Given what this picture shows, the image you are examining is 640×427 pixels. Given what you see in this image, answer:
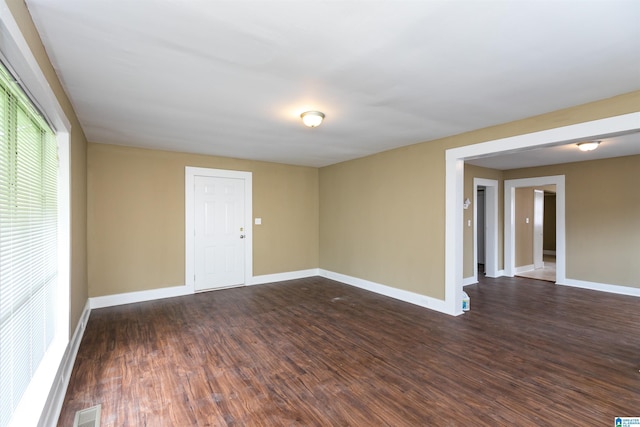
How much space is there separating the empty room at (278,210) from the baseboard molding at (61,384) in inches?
1.2

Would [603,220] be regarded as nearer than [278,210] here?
Yes

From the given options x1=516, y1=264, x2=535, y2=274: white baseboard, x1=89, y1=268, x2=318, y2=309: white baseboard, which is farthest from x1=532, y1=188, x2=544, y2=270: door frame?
x1=89, y1=268, x2=318, y2=309: white baseboard

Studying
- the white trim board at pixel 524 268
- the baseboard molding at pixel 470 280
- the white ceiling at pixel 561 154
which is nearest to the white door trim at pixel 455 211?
the white ceiling at pixel 561 154

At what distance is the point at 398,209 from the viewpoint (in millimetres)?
4852

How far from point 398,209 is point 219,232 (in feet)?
10.4

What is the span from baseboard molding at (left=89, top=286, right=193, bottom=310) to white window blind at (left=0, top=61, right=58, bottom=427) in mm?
2086

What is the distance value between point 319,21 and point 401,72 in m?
0.86

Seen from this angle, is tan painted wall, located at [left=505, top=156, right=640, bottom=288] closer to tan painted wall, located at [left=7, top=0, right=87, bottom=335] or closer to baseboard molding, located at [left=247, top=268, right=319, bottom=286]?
baseboard molding, located at [left=247, top=268, right=319, bottom=286]

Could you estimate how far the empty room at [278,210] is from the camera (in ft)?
5.70

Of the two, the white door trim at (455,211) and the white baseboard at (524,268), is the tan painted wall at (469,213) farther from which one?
the white baseboard at (524,268)

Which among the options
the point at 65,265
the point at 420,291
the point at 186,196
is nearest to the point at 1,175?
the point at 65,265

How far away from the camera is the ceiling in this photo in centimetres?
161

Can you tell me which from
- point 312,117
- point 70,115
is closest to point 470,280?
point 312,117

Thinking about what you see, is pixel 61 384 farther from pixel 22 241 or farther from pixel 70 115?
pixel 70 115
